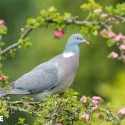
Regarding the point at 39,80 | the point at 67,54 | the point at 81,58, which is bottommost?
the point at 39,80

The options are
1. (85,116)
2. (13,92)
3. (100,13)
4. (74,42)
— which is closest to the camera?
(85,116)

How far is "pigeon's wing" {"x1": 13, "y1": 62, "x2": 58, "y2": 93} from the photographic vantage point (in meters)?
9.70

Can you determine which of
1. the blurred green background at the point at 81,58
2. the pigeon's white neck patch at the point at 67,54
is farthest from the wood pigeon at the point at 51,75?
the blurred green background at the point at 81,58

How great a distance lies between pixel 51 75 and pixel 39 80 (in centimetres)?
14

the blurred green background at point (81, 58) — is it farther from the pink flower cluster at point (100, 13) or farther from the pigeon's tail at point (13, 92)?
the pigeon's tail at point (13, 92)

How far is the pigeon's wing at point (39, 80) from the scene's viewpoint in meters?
9.70

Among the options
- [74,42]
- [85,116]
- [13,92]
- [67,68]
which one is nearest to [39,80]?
[67,68]

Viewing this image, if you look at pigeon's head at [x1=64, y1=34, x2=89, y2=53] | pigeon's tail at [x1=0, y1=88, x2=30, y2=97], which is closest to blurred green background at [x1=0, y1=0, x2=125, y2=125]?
pigeon's head at [x1=64, y1=34, x2=89, y2=53]

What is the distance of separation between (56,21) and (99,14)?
482 mm

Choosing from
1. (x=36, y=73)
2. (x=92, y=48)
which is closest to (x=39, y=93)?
(x=36, y=73)

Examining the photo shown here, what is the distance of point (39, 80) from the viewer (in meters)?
9.86

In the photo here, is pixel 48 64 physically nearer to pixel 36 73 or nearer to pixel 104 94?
pixel 36 73

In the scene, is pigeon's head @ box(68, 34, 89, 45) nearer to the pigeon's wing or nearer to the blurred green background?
the pigeon's wing

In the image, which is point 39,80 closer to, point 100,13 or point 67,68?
point 67,68
